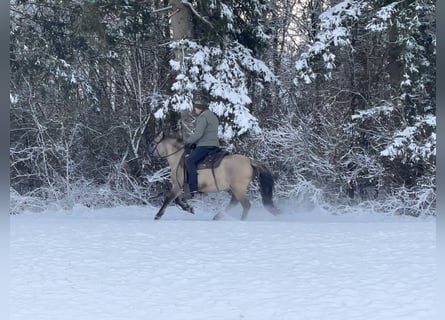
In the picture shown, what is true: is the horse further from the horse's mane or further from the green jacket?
the green jacket

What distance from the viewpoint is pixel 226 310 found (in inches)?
244

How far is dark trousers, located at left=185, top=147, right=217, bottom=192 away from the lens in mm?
12062

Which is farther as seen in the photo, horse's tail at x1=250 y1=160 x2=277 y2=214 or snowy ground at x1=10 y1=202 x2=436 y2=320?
horse's tail at x1=250 y1=160 x2=277 y2=214

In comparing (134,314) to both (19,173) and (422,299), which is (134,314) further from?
(19,173)

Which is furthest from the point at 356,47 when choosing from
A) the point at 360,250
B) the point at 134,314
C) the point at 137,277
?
the point at 134,314

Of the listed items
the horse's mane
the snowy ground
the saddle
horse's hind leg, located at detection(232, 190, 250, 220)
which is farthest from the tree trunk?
the snowy ground

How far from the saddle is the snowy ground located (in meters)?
1.16

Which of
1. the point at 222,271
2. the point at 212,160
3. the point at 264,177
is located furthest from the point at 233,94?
the point at 222,271

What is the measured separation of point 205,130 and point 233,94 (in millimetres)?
3497

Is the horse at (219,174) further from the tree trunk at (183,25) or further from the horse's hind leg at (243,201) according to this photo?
the tree trunk at (183,25)

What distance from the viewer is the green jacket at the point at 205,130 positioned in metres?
11.9

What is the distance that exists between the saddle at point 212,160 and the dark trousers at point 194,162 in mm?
88

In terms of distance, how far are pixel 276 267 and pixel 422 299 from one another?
2.11 m

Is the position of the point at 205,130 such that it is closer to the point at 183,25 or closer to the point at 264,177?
the point at 264,177
